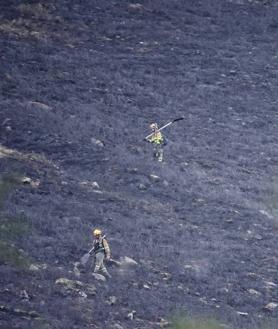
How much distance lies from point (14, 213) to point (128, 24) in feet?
67.8

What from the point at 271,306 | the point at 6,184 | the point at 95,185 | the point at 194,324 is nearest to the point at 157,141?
the point at 95,185

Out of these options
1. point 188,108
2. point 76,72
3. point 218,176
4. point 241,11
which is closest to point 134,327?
point 218,176

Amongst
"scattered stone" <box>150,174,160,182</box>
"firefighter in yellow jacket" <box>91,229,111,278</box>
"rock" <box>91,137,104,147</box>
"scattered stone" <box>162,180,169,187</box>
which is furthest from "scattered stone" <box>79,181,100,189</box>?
"firefighter in yellow jacket" <box>91,229,111,278</box>

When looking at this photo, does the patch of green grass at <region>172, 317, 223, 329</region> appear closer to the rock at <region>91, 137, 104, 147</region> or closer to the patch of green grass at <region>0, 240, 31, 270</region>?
the patch of green grass at <region>0, 240, 31, 270</region>

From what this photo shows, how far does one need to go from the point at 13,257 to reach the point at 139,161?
8.65 m

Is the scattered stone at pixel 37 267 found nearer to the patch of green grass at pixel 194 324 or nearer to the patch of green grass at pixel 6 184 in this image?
the patch of green grass at pixel 194 324

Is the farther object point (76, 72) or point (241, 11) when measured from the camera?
point (241, 11)

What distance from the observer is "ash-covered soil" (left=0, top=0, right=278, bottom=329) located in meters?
16.0

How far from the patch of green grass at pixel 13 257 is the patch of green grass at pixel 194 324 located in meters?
3.71

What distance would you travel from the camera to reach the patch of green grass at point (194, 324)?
49.5 feet

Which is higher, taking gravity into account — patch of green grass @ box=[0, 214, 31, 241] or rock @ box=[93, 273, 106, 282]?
patch of green grass @ box=[0, 214, 31, 241]

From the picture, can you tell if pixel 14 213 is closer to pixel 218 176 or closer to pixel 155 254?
pixel 155 254

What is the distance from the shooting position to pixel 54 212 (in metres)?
19.4

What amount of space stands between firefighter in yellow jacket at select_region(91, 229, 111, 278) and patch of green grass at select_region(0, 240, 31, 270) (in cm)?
160
